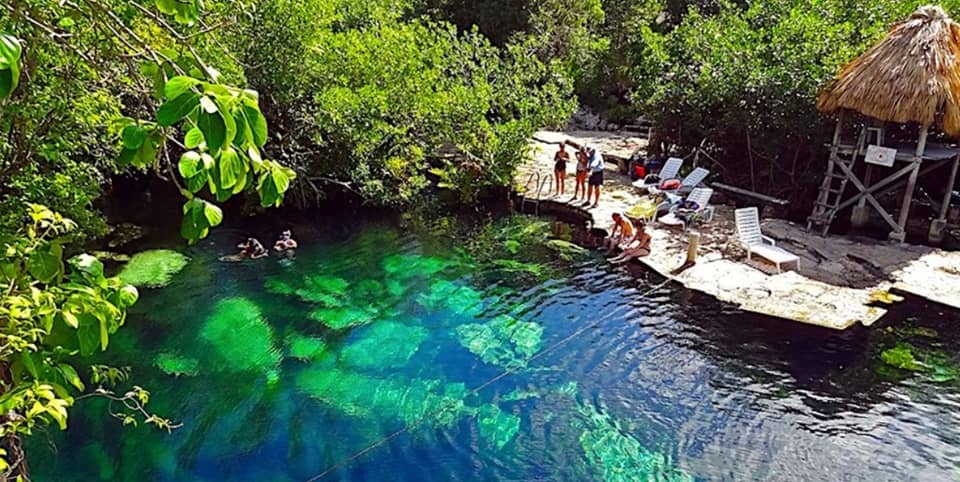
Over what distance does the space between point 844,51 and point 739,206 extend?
4183 mm

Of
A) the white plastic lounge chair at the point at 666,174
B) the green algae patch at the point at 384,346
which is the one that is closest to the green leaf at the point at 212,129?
the green algae patch at the point at 384,346

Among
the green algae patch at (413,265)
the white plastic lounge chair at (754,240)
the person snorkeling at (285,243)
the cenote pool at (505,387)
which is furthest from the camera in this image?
the person snorkeling at (285,243)

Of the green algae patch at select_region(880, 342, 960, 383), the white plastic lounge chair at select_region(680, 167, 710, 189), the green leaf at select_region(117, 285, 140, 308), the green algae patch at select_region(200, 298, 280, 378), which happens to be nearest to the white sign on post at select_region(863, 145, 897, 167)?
the white plastic lounge chair at select_region(680, 167, 710, 189)

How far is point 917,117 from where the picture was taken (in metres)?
12.6

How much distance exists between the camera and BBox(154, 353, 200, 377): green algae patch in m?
9.99

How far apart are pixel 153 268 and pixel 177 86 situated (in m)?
13.1

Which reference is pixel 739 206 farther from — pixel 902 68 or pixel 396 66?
pixel 396 66

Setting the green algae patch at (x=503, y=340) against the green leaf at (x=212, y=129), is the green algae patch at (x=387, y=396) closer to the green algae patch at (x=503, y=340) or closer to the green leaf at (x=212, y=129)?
the green algae patch at (x=503, y=340)

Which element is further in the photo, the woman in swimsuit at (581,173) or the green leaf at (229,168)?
the woman in swimsuit at (581,173)

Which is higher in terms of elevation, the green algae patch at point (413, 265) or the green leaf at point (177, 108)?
the green leaf at point (177, 108)

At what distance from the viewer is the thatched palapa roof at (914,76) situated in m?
12.4

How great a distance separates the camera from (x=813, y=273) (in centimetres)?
1231

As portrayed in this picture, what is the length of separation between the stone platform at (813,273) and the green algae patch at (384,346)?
5.05 metres

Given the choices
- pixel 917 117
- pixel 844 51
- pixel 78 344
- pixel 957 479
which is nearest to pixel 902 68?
pixel 917 117
